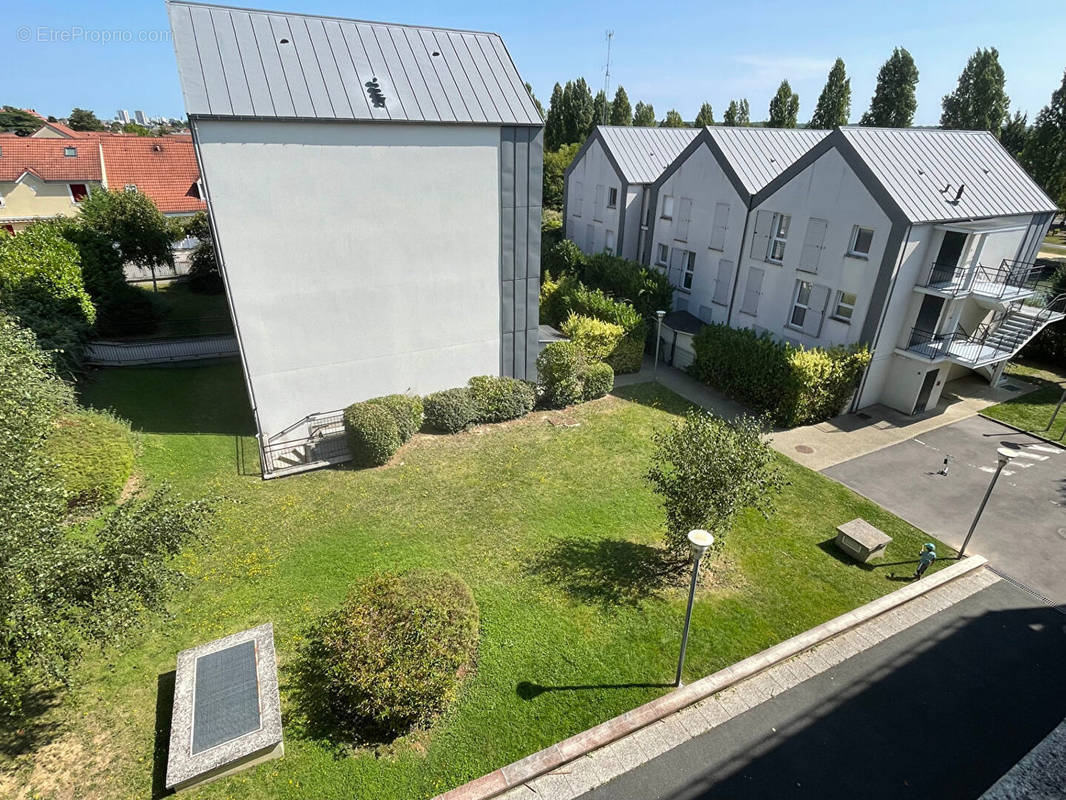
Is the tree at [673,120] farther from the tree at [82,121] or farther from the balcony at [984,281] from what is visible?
the tree at [82,121]

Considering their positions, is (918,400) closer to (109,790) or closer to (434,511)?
(434,511)

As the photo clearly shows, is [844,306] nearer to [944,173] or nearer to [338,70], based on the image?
[944,173]

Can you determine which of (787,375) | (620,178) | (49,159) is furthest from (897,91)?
(49,159)

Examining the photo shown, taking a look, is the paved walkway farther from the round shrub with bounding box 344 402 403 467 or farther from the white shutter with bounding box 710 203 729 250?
the white shutter with bounding box 710 203 729 250

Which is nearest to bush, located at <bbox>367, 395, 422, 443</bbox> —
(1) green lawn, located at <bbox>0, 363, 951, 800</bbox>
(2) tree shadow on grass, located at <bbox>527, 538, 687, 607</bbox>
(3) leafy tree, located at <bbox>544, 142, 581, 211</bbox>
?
(1) green lawn, located at <bbox>0, 363, 951, 800</bbox>

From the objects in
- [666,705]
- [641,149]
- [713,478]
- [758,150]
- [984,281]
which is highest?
[641,149]

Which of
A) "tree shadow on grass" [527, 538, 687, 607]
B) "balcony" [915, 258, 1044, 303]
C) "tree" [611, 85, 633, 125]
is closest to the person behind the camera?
"tree shadow on grass" [527, 538, 687, 607]
